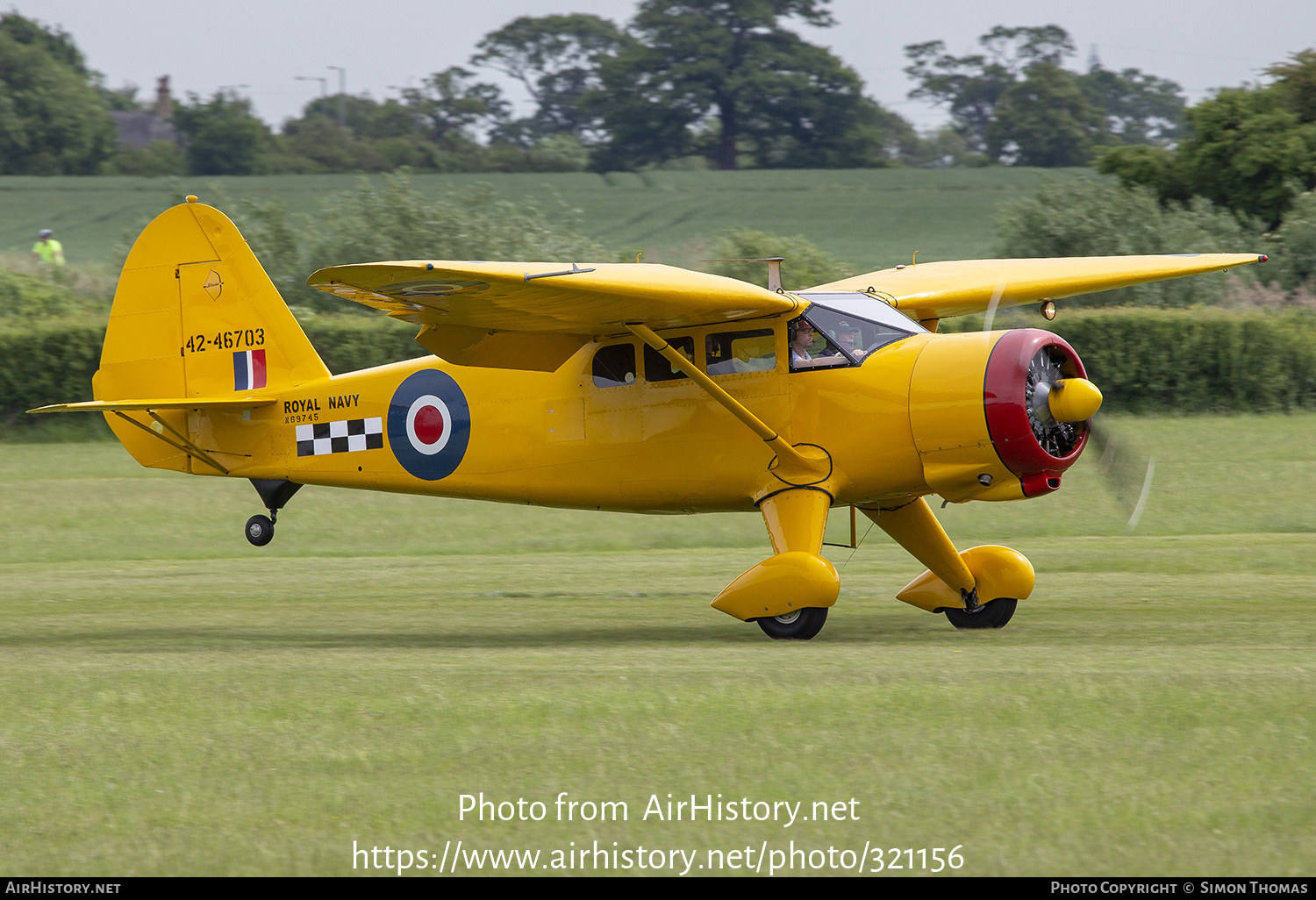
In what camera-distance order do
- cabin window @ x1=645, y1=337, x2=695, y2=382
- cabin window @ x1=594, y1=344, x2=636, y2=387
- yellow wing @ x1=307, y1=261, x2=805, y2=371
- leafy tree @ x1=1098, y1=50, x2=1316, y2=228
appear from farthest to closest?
leafy tree @ x1=1098, y1=50, x2=1316, y2=228 < cabin window @ x1=594, y1=344, x2=636, y2=387 < cabin window @ x1=645, y1=337, x2=695, y2=382 < yellow wing @ x1=307, y1=261, x2=805, y2=371

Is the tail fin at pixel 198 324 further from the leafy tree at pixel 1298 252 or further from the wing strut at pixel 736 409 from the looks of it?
the leafy tree at pixel 1298 252

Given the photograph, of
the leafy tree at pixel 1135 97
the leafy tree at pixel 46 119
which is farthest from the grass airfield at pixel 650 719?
the leafy tree at pixel 1135 97

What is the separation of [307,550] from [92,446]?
9.43m

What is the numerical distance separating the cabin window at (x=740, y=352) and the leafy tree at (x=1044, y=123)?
77008mm

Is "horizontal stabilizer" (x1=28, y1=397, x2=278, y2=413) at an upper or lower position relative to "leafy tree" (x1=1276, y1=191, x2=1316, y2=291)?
lower

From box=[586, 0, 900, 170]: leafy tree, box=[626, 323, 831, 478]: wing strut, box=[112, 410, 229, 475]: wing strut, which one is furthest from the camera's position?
box=[586, 0, 900, 170]: leafy tree

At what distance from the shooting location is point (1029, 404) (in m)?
9.54

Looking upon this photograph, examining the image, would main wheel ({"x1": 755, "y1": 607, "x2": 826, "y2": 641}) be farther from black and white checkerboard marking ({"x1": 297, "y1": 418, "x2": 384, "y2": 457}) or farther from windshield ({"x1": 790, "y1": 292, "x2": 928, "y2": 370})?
black and white checkerboard marking ({"x1": 297, "y1": 418, "x2": 384, "y2": 457})

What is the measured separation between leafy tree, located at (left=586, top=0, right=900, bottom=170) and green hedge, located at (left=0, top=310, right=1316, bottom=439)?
53.9m

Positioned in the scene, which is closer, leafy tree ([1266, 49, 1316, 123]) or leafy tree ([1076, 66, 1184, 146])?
leafy tree ([1266, 49, 1316, 123])

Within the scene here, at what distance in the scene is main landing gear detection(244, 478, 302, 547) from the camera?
496 inches

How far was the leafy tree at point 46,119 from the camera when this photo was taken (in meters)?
80.4

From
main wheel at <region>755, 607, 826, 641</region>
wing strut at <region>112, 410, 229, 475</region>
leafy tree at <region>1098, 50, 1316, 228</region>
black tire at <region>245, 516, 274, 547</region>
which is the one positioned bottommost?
main wheel at <region>755, 607, 826, 641</region>

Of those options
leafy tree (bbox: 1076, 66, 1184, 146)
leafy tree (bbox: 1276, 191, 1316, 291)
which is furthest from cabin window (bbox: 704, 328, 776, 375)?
leafy tree (bbox: 1076, 66, 1184, 146)
